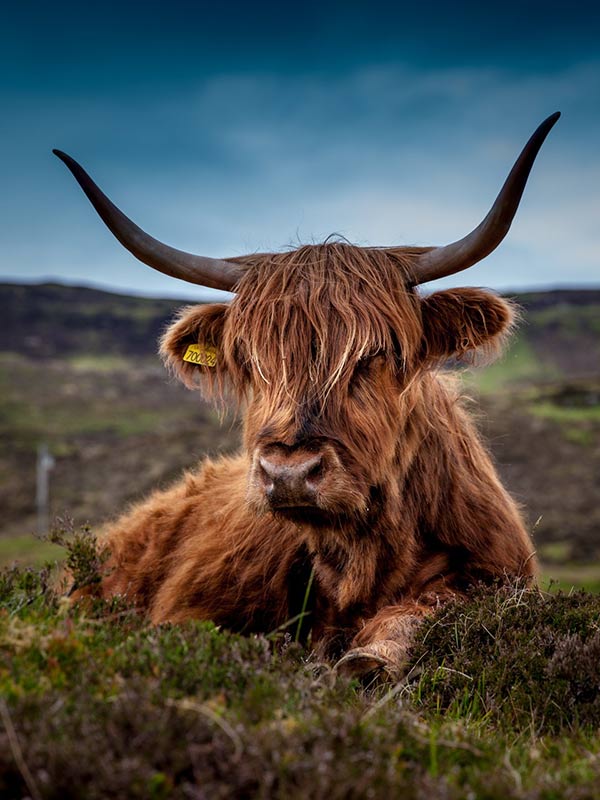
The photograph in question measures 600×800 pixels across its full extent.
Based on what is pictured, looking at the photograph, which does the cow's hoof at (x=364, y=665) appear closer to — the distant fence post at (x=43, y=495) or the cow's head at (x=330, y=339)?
the cow's head at (x=330, y=339)

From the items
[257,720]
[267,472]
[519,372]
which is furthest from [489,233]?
[519,372]

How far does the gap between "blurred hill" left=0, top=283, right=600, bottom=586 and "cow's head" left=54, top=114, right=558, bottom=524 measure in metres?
0.43

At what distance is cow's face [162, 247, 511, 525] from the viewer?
378 cm

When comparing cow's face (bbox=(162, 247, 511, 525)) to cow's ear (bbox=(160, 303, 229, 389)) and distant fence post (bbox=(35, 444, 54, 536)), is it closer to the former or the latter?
cow's ear (bbox=(160, 303, 229, 389))

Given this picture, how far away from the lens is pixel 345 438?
12.9 ft

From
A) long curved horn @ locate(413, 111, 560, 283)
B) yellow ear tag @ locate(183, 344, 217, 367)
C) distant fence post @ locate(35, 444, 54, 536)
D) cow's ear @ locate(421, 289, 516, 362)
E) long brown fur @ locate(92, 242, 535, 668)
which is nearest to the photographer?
long curved horn @ locate(413, 111, 560, 283)

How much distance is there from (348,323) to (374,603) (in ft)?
4.76

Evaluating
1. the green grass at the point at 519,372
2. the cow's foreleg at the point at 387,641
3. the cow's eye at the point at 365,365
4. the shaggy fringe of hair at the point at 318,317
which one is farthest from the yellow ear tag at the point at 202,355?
the green grass at the point at 519,372

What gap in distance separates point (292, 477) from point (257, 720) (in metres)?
1.56

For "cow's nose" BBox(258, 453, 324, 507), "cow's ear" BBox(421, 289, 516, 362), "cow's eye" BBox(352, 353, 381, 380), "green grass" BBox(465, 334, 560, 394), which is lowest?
"green grass" BBox(465, 334, 560, 394)

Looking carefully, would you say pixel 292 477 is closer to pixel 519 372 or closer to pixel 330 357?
pixel 330 357

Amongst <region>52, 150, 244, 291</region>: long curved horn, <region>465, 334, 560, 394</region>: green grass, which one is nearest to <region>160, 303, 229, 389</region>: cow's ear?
<region>52, 150, 244, 291</region>: long curved horn

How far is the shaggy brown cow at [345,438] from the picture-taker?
3.90 m

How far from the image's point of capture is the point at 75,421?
44625mm
